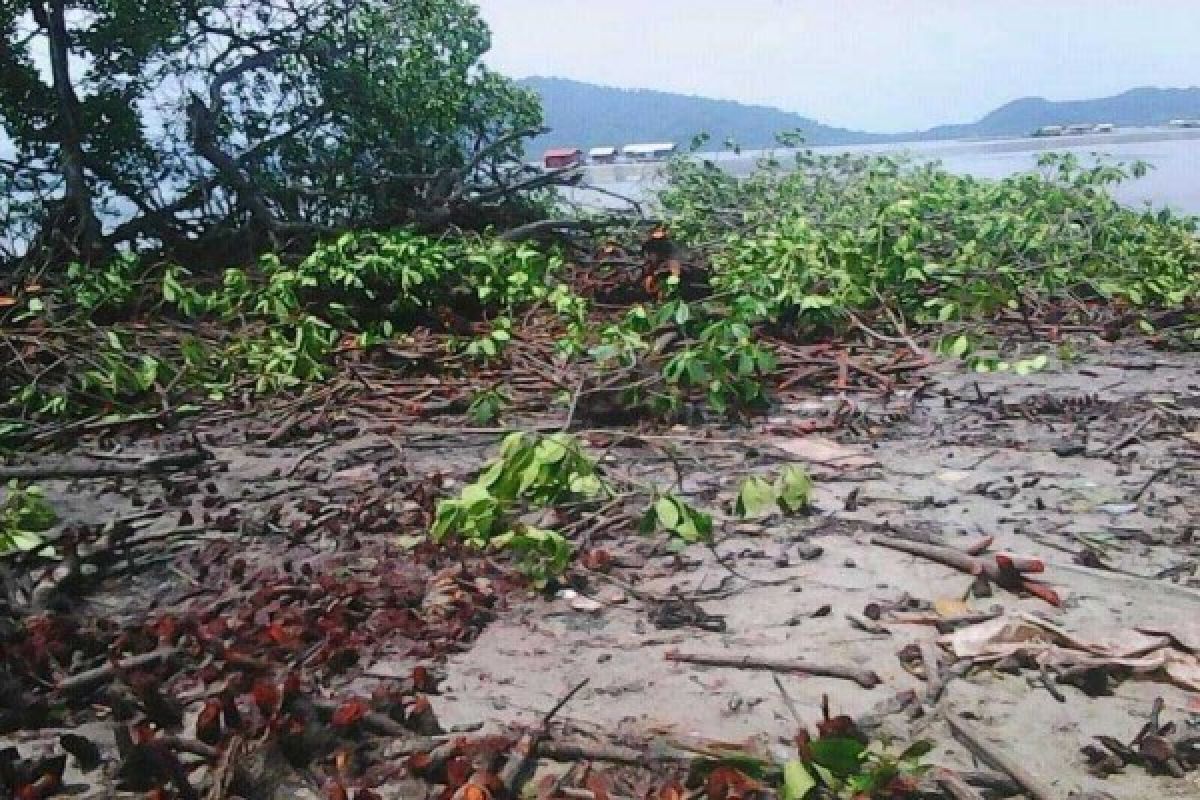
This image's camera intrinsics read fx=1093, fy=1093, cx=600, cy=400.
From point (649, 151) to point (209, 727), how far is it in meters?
8.01

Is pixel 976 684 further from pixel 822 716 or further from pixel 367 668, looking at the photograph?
pixel 367 668

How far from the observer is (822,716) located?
1.85 metres

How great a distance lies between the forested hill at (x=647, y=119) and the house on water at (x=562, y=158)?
124 millimetres

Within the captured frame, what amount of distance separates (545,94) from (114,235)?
11.2 ft

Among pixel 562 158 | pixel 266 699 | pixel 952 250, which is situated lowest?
pixel 266 699

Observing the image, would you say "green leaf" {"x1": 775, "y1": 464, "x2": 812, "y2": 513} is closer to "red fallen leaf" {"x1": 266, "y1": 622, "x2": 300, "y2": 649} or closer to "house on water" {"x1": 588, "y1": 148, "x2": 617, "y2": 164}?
"red fallen leaf" {"x1": 266, "y1": 622, "x2": 300, "y2": 649}

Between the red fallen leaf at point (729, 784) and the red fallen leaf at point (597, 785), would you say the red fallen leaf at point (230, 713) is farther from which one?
the red fallen leaf at point (729, 784)

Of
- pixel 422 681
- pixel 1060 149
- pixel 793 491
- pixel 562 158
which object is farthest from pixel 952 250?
pixel 422 681

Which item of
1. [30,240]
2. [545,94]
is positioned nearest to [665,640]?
[30,240]

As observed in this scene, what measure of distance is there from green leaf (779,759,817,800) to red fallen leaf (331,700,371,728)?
0.69m

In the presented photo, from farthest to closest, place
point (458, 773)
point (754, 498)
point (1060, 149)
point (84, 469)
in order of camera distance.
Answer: point (1060, 149)
point (84, 469)
point (754, 498)
point (458, 773)

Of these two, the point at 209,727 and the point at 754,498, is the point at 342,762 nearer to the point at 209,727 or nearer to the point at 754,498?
the point at 209,727

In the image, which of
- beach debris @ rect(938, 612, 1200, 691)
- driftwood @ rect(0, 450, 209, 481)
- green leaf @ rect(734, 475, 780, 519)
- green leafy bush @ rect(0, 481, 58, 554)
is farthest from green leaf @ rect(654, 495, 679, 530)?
driftwood @ rect(0, 450, 209, 481)

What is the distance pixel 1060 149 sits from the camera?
777 centimetres
